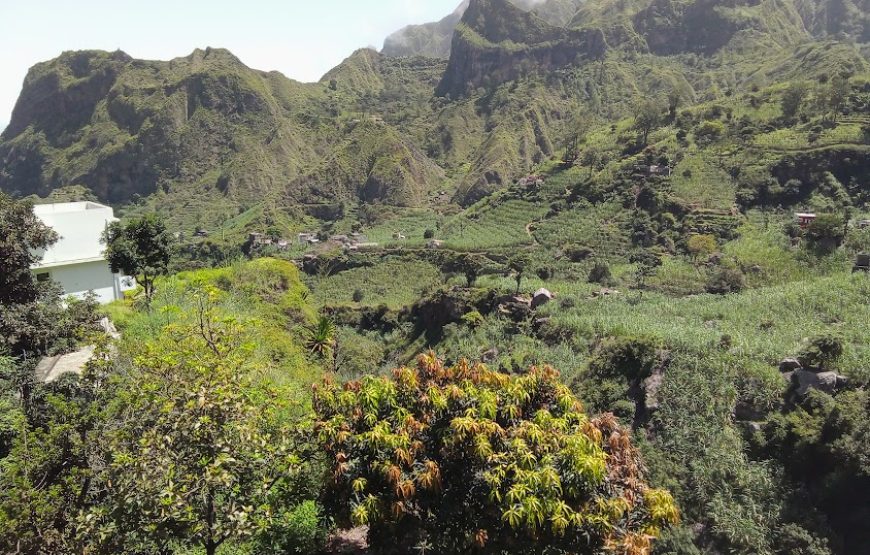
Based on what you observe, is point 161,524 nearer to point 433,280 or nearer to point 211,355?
point 211,355

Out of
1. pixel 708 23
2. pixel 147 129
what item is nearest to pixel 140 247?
pixel 147 129

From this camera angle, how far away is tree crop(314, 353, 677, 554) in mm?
7367

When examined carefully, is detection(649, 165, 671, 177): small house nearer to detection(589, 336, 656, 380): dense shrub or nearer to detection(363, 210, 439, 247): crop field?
detection(363, 210, 439, 247): crop field

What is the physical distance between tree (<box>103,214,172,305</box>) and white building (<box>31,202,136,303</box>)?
7.19 ft

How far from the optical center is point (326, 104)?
182 metres

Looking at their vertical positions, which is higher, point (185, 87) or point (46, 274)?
point (185, 87)

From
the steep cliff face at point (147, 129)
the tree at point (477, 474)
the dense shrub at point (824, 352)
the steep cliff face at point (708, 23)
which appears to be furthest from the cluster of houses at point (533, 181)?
the steep cliff face at point (708, 23)

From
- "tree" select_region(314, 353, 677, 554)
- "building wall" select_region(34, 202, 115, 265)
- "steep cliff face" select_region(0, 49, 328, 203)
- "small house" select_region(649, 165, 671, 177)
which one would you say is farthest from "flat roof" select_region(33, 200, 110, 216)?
"steep cliff face" select_region(0, 49, 328, 203)

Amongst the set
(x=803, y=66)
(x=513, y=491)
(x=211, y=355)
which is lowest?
(x=513, y=491)

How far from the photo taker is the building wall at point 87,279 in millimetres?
24016

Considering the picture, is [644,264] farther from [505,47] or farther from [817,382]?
[505,47]

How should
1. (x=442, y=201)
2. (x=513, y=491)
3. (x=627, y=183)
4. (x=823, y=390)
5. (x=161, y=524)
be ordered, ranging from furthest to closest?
(x=442, y=201) < (x=627, y=183) < (x=823, y=390) < (x=161, y=524) < (x=513, y=491)

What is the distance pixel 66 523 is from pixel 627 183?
6961 cm

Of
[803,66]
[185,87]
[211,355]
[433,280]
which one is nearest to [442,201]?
[433,280]
